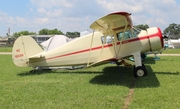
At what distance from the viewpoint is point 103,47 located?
30.9 ft

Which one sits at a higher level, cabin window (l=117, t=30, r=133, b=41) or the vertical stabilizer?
cabin window (l=117, t=30, r=133, b=41)

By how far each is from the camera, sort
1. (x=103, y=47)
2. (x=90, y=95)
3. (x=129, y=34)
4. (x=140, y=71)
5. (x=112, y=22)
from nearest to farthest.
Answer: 1. (x=90, y=95)
2. (x=112, y=22)
3. (x=140, y=71)
4. (x=129, y=34)
5. (x=103, y=47)

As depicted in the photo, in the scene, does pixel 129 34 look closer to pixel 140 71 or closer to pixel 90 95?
pixel 140 71

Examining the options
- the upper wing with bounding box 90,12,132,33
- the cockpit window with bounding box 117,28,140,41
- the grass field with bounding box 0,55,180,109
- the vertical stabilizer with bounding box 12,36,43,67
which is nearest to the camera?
the grass field with bounding box 0,55,180,109

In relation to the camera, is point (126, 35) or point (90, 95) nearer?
point (90, 95)

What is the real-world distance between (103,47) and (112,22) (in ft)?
4.93

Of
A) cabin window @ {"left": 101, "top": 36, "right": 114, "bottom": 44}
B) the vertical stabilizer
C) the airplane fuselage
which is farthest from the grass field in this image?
the vertical stabilizer

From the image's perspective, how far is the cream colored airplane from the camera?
865 cm

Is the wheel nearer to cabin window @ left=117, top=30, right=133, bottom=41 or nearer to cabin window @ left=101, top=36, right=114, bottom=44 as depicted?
cabin window @ left=117, top=30, right=133, bottom=41

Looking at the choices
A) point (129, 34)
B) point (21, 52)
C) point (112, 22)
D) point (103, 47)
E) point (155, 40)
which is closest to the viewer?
point (112, 22)

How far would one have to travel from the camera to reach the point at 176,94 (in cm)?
606

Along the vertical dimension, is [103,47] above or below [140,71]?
above

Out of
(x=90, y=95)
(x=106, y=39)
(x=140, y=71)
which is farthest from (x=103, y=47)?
(x=90, y=95)

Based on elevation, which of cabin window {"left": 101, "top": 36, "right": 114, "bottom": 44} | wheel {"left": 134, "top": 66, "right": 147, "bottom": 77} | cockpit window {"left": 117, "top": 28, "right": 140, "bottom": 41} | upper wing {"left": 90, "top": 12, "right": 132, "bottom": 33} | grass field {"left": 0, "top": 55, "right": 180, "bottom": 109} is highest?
upper wing {"left": 90, "top": 12, "right": 132, "bottom": 33}
